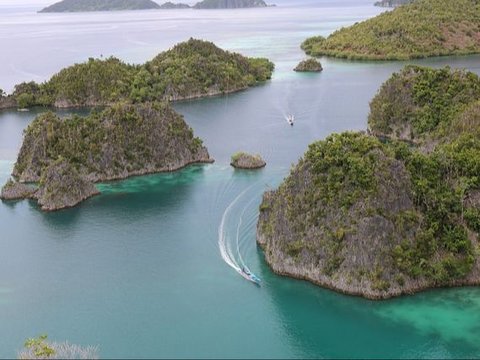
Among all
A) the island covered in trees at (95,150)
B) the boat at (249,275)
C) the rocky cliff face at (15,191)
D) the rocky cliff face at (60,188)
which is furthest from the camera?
the rocky cliff face at (15,191)

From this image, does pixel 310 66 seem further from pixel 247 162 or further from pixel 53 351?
pixel 53 351

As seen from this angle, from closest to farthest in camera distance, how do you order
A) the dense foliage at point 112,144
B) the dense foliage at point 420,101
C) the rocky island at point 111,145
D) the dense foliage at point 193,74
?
the rocky island at point 111,145 → the dense foliage at point 112,144 → the dense foliage at point 420,101 → the dense foliage at point 193,74

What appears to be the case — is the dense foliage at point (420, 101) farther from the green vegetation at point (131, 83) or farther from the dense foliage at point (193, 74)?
the green vegetation at point (131, 83)

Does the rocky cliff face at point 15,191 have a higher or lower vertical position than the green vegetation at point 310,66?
lower

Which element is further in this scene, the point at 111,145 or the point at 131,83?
the point at 131,83

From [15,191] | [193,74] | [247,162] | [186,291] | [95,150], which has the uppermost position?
[193,74]

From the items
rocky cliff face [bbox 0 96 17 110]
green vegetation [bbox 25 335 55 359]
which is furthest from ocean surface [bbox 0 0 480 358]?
rocky cliff face [bbox 0 96 17 110]

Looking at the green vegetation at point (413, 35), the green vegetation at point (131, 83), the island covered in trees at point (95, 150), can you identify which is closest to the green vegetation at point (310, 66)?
the green vegetation at point (413, 35)

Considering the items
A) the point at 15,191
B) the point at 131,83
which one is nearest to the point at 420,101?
the point at 15,191
